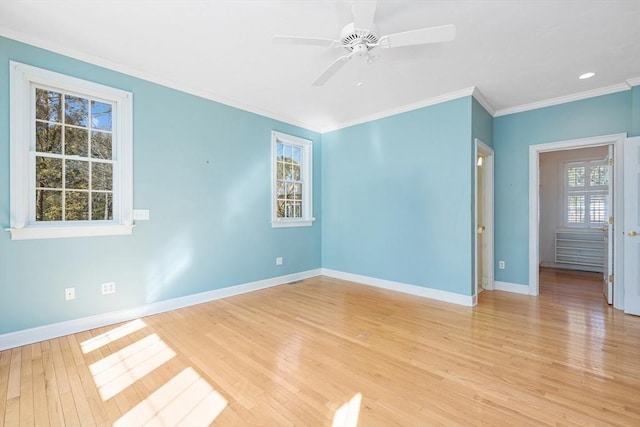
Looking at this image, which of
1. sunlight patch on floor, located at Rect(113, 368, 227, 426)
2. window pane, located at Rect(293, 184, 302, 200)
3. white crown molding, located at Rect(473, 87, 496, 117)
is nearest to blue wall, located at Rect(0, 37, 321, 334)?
window pane, located at Rect(293, 184, 302, 200)

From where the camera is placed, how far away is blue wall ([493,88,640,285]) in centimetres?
363

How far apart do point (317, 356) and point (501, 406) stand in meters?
1.31

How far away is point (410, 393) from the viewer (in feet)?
6.12

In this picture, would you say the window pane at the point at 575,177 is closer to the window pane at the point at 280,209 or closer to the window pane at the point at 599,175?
the window pane at the point at 599,175

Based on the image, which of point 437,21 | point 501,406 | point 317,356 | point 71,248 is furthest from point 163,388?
point 437,21

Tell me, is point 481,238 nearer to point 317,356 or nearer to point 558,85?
point 558,85

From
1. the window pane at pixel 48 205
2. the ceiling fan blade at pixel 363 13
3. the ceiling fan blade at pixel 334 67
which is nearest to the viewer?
the ceiling fan blade at pixel 363 13

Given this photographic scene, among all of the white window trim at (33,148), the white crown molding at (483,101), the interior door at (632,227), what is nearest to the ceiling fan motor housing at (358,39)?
the white crown molding at (483,101)

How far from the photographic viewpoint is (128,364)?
87.4 inches

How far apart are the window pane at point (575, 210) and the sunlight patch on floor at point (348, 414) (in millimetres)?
6680

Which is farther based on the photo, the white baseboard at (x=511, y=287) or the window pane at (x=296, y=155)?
the window pane at (x=296, y=155)

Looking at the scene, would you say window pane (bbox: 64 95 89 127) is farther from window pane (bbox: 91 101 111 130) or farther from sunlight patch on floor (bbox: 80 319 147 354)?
sunlight patch on floor (bbox: 80 319 147 354)

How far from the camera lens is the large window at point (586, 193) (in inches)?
219

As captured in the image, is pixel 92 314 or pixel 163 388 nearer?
pixel 163 388
